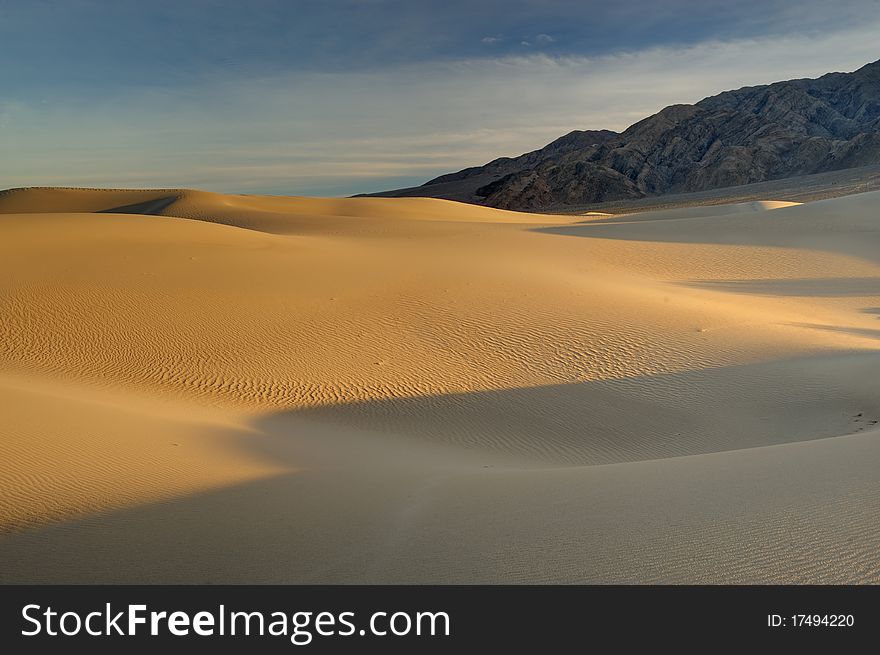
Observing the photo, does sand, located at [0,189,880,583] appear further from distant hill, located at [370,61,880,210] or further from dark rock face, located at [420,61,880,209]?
dark rock face, located at [420,61,880,209]

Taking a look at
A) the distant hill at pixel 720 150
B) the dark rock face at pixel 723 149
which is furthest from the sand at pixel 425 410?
the dark rock face at pixel 723 149

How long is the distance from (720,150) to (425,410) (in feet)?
316

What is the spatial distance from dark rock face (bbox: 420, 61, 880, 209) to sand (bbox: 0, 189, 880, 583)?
232 feet

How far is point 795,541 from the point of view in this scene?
2842 mm

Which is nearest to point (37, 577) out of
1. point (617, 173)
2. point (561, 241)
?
point (561, 241)

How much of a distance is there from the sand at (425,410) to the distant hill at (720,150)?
232ft

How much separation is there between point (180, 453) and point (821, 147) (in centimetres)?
9615

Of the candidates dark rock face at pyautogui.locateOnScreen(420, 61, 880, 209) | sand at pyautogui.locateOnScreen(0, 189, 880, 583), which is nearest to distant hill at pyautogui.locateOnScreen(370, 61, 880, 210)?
dark rock face at pyautogui.locateOnScreen(420, 61, 880, 209)

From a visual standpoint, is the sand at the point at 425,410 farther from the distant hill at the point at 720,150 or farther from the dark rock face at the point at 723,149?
the dark rock face at the point at 723,149

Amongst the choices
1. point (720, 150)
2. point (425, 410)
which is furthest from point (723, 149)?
point (425, 410)

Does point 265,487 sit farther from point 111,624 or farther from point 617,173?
point 617,173

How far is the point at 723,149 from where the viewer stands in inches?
3625

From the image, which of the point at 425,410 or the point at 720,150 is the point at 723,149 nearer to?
the point at 720,150

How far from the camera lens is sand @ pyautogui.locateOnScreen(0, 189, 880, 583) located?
3162 millimetres
